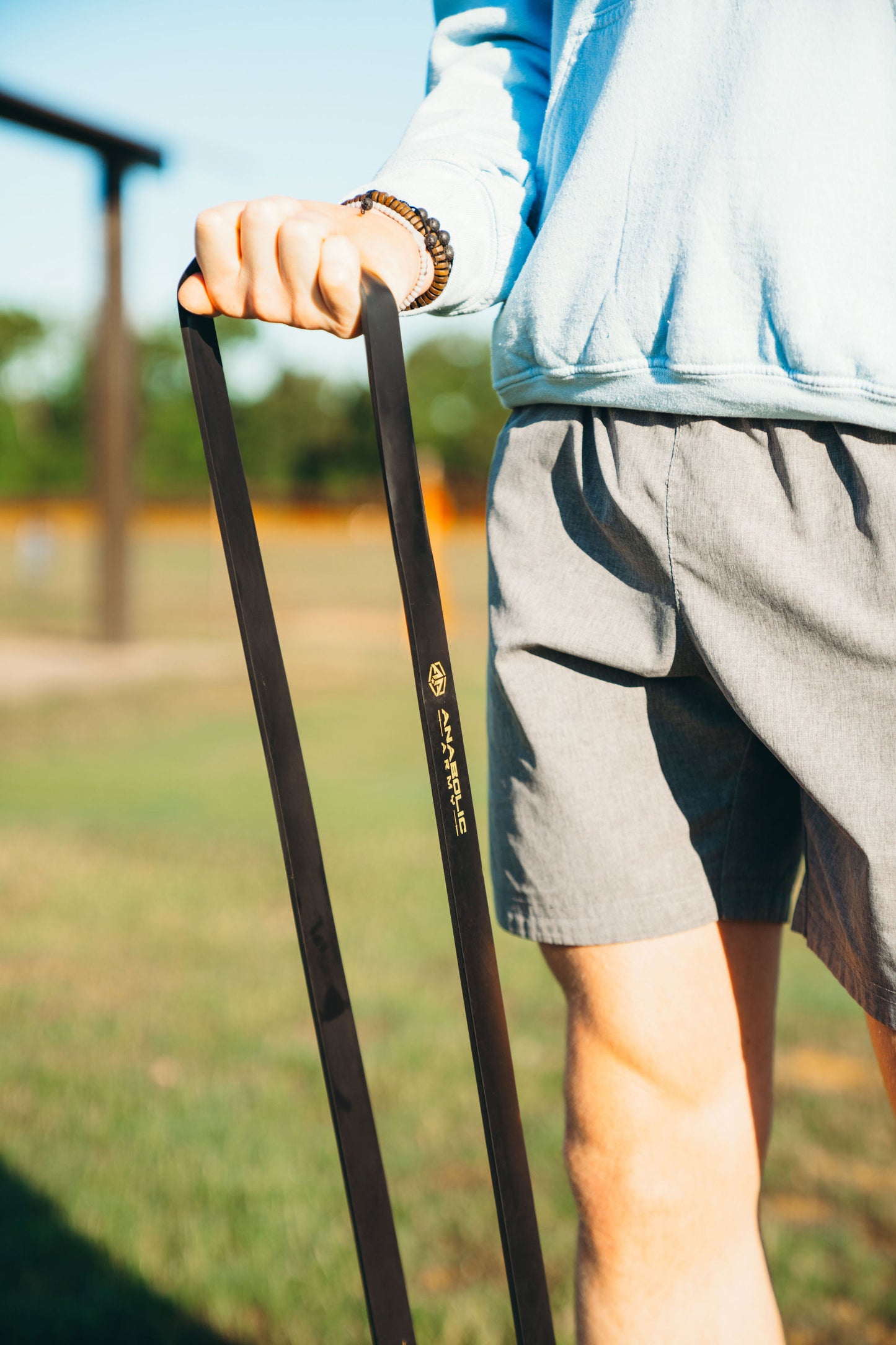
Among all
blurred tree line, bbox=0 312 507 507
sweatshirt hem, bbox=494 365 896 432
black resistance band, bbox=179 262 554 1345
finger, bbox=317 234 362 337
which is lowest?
black resistance band, bbox=179 262 554 1345

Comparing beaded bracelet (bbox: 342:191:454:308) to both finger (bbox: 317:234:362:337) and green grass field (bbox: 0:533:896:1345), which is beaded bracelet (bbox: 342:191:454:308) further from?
green grass field (bbox: 0:533:896:1345)

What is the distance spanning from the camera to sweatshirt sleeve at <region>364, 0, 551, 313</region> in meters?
0.94

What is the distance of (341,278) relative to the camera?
2.59ft

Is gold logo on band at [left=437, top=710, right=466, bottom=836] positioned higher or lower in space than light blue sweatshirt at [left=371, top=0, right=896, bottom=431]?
lower

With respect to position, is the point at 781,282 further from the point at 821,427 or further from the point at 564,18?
the point at 564,18

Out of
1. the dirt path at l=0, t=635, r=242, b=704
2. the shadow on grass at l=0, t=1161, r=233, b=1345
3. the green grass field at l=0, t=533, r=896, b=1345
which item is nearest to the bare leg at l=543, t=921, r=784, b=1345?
the green grass field at l=0, t=533, r=896, b=1345

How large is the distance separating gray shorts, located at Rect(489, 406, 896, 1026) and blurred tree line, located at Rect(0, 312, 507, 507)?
1696 inches

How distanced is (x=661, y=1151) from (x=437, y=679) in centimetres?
42

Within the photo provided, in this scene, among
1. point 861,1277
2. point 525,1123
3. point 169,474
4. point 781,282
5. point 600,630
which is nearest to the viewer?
point 781,282

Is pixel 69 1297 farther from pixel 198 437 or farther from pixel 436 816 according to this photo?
pixel 198 437

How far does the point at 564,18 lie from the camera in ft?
3.12

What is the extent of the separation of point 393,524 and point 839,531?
1.05 ft

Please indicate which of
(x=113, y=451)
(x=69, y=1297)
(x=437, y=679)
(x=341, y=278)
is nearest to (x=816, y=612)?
(x=437, y=679)

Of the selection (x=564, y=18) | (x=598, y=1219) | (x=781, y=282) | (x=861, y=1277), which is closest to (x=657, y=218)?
(x=781, y=282)
